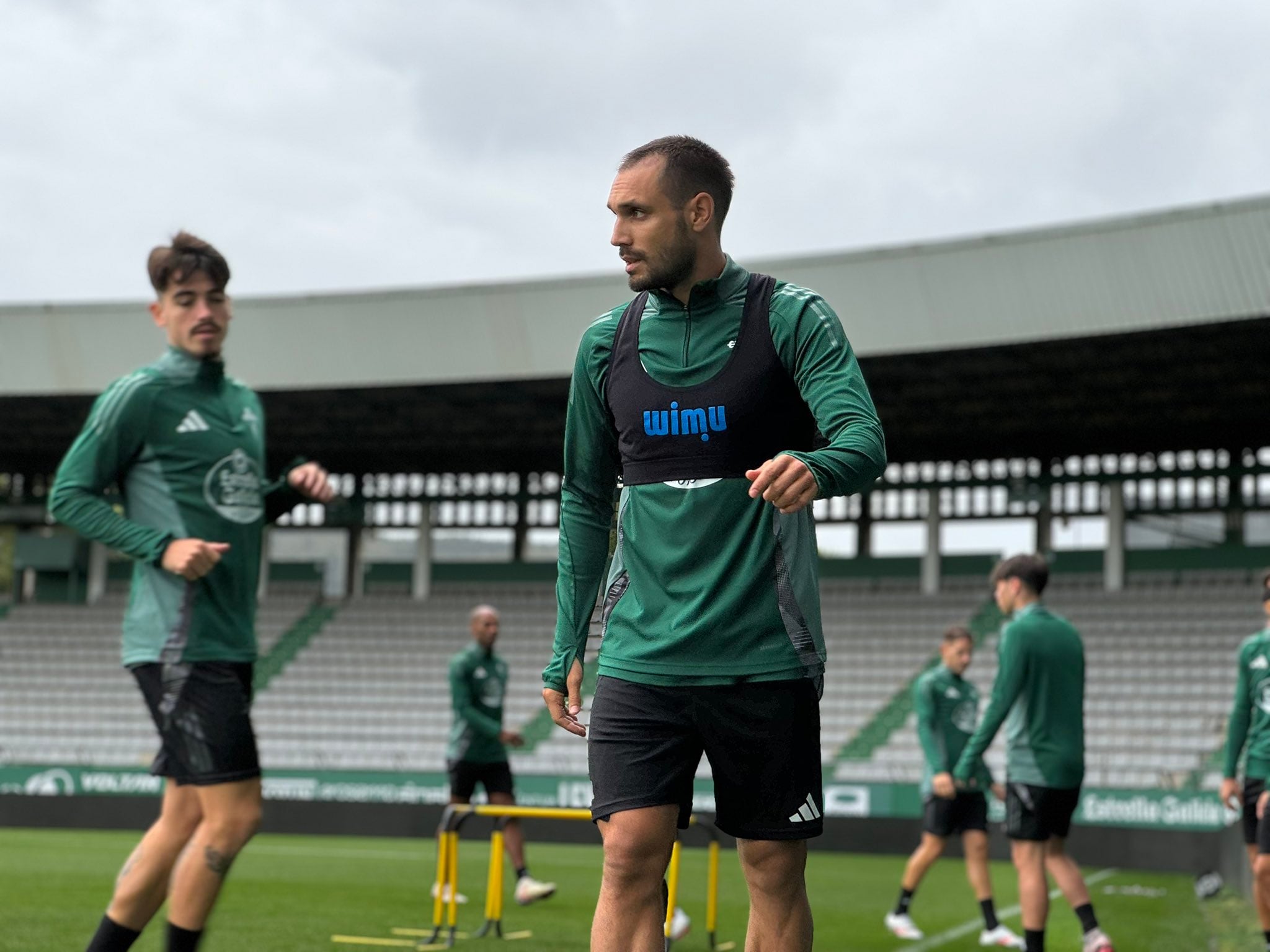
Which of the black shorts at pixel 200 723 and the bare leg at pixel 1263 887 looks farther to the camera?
the bare leg at pixel 1263 887

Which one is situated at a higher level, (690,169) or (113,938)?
(690,169)

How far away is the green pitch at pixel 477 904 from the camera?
903cm

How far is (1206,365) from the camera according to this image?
78.8 feet

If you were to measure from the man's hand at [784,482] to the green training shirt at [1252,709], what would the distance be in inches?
237

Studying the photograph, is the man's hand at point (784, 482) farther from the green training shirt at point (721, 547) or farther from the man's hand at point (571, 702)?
the man's hand at point (571, 702)

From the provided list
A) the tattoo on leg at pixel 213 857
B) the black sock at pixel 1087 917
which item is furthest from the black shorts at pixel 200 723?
the black sock at pixel 1087 917

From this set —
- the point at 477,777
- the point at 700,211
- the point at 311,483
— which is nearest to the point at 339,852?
the point at 477,777

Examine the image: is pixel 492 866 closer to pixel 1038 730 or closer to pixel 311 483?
pixel 1038 730

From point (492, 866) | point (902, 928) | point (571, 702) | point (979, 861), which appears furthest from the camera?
point (979, 861)

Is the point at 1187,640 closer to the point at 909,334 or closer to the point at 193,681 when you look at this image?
the point at 909,334

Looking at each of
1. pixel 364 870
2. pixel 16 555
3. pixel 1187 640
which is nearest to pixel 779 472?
pixel 364 870

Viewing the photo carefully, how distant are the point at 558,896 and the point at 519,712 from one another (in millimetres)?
16476

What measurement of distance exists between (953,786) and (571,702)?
649 centimetres

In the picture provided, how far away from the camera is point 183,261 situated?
16.2ft
